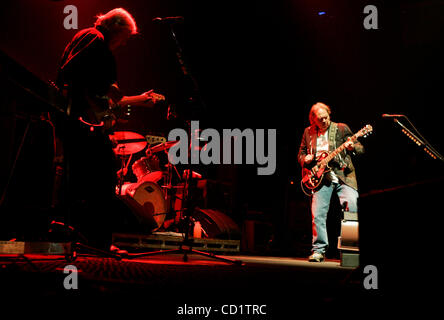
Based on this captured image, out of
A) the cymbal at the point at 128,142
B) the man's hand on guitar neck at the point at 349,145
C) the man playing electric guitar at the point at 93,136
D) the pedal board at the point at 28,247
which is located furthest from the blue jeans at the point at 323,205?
the pedal board at the point at 28,247

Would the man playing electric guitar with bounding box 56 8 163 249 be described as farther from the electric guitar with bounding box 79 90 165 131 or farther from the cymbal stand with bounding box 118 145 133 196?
the cymbal stand with bounding box 118 145 133 196

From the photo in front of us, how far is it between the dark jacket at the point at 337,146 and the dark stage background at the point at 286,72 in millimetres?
1573

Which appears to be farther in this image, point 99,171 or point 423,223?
point 99,171

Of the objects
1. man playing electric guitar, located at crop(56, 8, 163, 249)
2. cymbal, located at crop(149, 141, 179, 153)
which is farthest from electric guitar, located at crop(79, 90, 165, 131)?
cymbal, located at crop(149, 141, 179, 153)

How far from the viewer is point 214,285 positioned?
1.84 metres

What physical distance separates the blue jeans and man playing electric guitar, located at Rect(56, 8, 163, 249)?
288cm

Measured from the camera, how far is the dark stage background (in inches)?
258

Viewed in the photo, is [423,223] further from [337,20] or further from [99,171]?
[337,20]

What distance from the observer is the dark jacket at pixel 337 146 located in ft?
16.7

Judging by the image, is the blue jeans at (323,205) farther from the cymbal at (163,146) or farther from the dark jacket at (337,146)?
the cymbal at (163,146)
